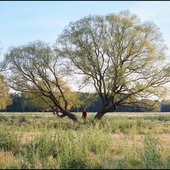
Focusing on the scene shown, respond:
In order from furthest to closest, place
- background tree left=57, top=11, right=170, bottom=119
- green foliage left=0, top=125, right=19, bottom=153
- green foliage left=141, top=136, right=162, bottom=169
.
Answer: background tree left=57, top=11, right=170, bottom=119
green foliage left=0, top=125, right=19, bottom=153
green foliage left=141, top=136, right=162, bottom=169

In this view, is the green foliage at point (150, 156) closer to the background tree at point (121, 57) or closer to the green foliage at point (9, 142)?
the green foliage at point (9, 142)

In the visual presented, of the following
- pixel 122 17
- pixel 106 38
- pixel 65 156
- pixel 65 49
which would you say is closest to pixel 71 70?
pixel 65 49

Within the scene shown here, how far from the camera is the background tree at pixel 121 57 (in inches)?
1464

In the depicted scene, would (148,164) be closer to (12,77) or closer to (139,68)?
(139,68)

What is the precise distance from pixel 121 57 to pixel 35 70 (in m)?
9.93

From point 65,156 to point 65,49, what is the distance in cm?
3032

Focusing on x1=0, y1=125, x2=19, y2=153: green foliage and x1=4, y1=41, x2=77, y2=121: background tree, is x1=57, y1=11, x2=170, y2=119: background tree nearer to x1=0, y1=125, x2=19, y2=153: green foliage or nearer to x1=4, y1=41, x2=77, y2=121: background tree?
x1=4, y1=41, x2=77, y2=121: background tree

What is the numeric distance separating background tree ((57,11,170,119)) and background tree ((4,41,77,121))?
147 inches

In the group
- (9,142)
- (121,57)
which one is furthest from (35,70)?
(9,142)

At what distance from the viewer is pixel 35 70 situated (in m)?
41.8

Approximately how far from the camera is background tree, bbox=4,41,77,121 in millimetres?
41531

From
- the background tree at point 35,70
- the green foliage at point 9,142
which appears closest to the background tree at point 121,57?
the background tree at point 35,70

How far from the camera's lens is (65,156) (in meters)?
9.82

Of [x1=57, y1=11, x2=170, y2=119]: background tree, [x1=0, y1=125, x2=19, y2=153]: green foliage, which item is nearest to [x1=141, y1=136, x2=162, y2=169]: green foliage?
[x1=0, y1=125, x2=19, y2=153]: green foliage
